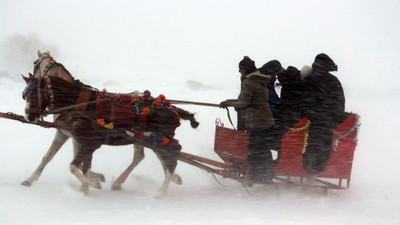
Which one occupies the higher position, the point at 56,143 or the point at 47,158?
the point at 56,143

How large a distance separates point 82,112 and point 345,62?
50.9 feet

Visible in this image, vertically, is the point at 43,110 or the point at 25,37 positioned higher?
the point at 25,37

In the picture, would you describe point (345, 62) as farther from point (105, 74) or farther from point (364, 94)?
point (105, 74)

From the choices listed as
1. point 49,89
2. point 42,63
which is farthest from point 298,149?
point 42,63

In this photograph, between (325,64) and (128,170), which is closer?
(325,64)

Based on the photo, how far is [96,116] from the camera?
5574mm

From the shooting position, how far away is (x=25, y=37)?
20062 millimetres

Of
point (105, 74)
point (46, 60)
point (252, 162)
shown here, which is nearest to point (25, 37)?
point (105, 74)

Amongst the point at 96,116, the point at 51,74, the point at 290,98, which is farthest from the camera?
the point at 290,98

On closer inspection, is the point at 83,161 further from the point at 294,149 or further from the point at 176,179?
the point at 294,149

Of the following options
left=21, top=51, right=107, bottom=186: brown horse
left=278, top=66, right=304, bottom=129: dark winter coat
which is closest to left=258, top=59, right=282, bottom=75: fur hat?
left=278, top=66, right=304, bottom=129: dark winter coat

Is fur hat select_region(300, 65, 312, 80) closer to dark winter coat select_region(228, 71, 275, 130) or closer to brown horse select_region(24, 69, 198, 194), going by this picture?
dark winter coat select_region(228, 71, 275, 130)

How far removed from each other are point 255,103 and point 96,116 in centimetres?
208

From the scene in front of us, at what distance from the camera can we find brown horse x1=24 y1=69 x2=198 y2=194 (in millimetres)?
5383
